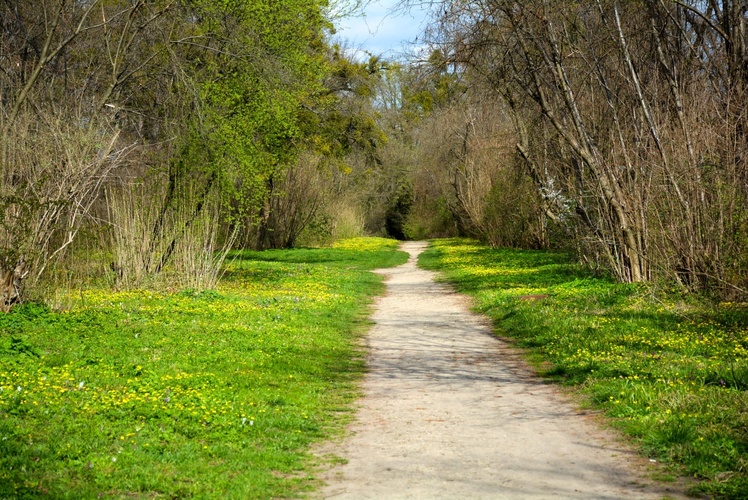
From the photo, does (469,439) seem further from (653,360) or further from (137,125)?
(137,125)

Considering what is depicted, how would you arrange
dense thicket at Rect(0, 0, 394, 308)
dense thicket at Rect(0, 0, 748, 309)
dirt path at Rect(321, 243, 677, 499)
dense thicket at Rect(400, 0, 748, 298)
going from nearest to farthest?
dirt path at Rect(321, 243, 677, 499)
dense thicket at Rect(0, 0, 394, 308)
dense thicket at Rect(0, 0, 748, 309)
dense thicket at Rect(400, 0, 748, 298)

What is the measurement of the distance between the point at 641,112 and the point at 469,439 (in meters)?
12.7

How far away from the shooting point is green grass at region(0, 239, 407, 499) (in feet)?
20.2

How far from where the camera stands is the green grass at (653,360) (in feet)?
22.0

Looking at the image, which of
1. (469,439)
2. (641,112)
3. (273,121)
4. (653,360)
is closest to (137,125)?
(273,121)

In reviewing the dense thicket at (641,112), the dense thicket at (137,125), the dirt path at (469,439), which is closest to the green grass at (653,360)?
the dirt path at (469,439)

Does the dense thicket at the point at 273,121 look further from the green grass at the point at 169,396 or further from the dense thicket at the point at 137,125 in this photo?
the green grass at the point at 169,396

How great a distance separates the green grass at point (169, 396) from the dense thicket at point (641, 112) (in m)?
6.45

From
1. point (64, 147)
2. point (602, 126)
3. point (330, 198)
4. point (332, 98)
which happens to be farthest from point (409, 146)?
point (64, 147)

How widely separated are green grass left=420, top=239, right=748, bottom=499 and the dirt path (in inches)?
17.0

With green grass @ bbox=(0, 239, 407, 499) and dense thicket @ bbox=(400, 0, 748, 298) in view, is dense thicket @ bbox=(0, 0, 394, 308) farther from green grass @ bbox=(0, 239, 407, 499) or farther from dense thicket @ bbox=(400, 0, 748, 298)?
dense thicket @ bbox=(400, 0, 748, 298)

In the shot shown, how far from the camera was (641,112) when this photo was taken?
18.0 m

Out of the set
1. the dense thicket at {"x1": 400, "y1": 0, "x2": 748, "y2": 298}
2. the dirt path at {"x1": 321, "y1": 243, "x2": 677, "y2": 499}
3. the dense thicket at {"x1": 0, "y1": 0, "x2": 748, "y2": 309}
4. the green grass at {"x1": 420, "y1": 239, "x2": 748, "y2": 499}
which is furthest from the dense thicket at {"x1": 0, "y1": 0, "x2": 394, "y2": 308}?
the green grass at {"x1": 420, "y1": 239, "x2": 748, "y2": 499}

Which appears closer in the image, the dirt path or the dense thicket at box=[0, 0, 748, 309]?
the dirt path
